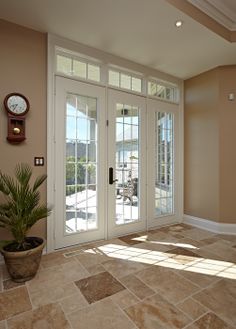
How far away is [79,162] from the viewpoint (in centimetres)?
304

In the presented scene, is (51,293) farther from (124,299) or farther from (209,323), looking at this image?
(209,323)

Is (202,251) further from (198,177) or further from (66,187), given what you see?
(66,187)

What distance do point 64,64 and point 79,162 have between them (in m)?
1.39

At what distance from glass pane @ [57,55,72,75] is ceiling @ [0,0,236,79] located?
274mm

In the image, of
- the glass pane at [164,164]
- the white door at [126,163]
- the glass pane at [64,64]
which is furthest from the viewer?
the glass pane at [164,164]

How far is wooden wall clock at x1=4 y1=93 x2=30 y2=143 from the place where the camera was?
8.20 ft

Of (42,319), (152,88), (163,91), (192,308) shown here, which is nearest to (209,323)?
(192,308)

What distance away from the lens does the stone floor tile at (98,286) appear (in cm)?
190

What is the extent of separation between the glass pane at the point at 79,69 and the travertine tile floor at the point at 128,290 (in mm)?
2474

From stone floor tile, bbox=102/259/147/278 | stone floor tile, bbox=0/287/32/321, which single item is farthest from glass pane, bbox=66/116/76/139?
stone floor tile, bbox=0/287/32/321

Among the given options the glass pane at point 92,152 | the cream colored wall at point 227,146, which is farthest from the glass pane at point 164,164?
the glass pane at point 92,152

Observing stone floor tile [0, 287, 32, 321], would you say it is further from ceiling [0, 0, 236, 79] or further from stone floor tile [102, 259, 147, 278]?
ceiling [0, 0, 236, 79]

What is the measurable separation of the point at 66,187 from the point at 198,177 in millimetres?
2452

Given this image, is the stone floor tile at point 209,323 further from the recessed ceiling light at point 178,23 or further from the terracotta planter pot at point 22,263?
the recessed ceiling light at point 178,23
